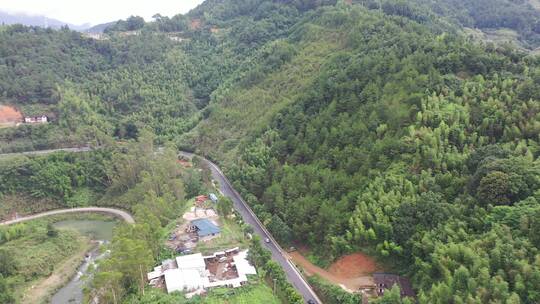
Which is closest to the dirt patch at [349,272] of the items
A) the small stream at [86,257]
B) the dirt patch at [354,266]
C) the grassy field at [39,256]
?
the dirt patch at [354,266]

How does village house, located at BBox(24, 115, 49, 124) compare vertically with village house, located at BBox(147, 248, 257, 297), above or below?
above

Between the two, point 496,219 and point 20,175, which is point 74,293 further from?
point 496,219

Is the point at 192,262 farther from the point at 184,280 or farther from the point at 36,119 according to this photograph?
the point at 36,119

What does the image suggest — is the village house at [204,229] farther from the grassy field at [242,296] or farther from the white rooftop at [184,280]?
the grassy field at [242,296]

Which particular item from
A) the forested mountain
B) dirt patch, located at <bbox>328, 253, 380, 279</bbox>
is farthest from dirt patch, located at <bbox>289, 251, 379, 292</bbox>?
the forested mountain

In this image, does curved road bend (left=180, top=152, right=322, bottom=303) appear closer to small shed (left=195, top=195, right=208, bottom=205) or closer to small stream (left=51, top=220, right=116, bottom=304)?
small shed (left=195, top=195, right=208, bottom=205)
